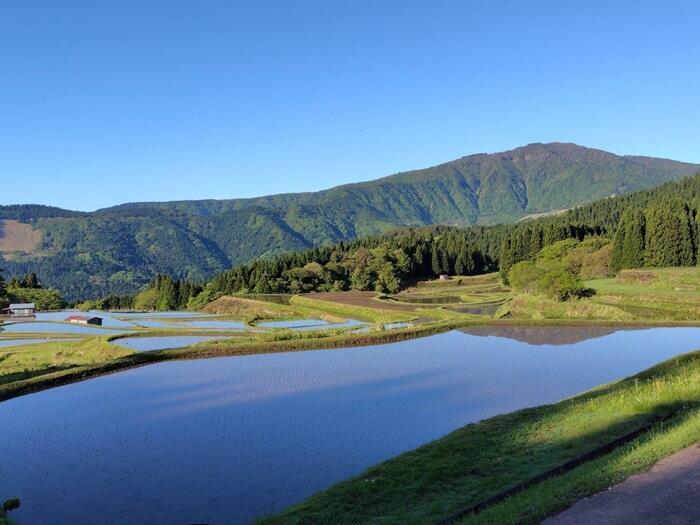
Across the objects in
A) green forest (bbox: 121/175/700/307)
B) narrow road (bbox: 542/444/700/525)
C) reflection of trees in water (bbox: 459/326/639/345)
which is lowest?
reflection of trees in water (bbox: 459/326/639/345)

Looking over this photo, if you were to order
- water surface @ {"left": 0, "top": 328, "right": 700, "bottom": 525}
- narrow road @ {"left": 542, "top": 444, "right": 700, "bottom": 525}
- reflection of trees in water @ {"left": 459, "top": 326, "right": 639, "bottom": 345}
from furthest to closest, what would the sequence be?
reflection of trees in water @ {"left": 459, "top": 326, "right": 639, "bottom": 345} < water surface @ {"left": 0, "top": 328, "right": 700, "bottom": 525} < narrow road @ {"left": 542, "top": 444, "right": 700, "bottom": 525}

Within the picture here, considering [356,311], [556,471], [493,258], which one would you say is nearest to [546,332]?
[356,311]

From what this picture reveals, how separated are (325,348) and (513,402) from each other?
2111 cm

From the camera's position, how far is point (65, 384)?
33500mm

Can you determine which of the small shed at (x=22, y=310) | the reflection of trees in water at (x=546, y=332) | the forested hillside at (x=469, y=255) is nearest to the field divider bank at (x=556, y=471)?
the reflection of trees in water at (x=546, y=332)

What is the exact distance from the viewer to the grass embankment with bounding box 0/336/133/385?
137ft

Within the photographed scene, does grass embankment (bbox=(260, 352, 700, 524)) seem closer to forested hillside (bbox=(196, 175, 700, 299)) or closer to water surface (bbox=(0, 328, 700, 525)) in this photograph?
water surface (bbox=(0, 328, 700, 525))

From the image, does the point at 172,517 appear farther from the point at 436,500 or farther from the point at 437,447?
the point at 437,447

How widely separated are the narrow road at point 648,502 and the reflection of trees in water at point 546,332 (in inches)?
1217

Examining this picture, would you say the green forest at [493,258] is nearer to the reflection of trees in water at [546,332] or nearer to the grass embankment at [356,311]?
the grass embankment at [356,311]

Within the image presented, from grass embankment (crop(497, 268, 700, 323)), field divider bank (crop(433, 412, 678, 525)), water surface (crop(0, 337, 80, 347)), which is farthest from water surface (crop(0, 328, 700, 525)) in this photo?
water surface (crop(0, 337, 80, 347))

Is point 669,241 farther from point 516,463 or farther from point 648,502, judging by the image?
→ point 648,502

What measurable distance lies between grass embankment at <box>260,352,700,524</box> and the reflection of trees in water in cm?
2122

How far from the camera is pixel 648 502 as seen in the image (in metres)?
12.1
